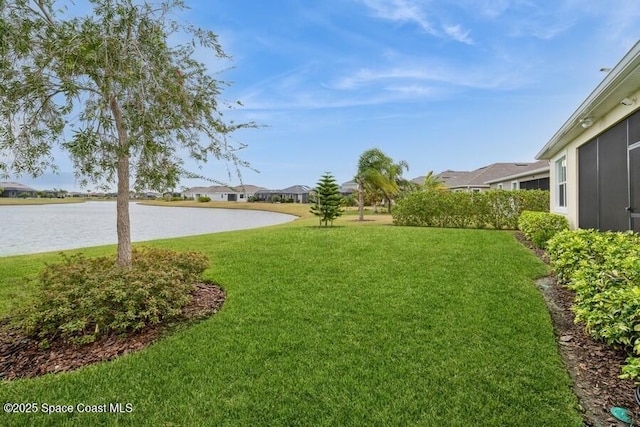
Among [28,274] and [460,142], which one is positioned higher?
[460,142]

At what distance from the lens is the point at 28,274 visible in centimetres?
714

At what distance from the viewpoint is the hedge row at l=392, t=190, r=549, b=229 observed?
14.0 meters

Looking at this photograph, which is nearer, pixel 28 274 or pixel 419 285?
pixel 419 285

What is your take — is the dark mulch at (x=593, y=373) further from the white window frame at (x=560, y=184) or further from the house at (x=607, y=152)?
the white window frame at (x=560, y=184)

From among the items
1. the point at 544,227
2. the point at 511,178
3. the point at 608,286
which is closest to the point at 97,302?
the point at 608,286

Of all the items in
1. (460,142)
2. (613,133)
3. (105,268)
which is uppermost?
(460,142)

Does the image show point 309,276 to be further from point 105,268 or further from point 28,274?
point 28,274

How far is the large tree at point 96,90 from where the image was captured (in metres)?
3.93

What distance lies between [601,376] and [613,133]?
196 inches

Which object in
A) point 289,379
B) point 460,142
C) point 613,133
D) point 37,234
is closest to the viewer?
point 289,379

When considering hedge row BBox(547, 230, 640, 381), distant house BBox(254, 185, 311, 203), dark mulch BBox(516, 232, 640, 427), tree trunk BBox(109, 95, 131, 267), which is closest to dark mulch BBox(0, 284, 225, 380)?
tree trunk BBox(109, 95, 131, 267)

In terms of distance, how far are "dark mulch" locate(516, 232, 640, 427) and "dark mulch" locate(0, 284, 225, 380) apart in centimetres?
411

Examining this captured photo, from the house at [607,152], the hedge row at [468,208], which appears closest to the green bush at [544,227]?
the house at [607,152]

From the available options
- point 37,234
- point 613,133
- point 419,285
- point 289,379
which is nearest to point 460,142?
point 613,133
